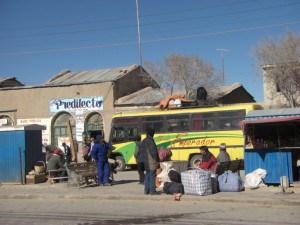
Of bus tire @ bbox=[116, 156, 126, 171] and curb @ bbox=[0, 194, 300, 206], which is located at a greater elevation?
bus tire @ bbox=[116, 156, 126, 171]

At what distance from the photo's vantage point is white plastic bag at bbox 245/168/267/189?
41.2 ft

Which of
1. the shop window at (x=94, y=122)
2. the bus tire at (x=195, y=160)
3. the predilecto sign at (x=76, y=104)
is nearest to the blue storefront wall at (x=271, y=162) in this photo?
the bus tire at (x=195, y=160)

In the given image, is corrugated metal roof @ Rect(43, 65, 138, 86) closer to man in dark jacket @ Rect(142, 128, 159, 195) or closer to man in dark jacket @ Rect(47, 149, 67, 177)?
man in dark jacket @ Rect(47, 149, 67, 177)

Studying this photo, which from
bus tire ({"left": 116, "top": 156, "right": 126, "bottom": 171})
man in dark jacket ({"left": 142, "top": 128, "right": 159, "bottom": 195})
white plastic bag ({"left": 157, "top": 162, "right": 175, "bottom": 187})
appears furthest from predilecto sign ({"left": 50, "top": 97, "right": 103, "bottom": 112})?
man in dark jacket ({"left": 142, "top": 128, "right": 159, "bottom": 195})

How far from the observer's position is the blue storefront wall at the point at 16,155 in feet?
53.1

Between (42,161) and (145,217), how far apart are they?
8636mm

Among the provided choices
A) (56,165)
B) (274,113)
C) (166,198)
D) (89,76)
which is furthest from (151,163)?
(89,76)

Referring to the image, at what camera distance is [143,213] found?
32.4 feet

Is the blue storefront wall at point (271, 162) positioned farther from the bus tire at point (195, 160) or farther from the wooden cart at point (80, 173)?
the bus tire at point (195, 160)

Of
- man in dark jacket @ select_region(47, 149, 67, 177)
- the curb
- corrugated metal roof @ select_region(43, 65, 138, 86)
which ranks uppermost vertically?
corrugated metal roof @ select_region(43, 65, 138, 86)

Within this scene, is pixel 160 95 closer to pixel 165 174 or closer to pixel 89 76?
pixel 89 76

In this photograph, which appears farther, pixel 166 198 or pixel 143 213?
pixel 166 198

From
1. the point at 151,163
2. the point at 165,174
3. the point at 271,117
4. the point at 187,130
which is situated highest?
the point at 271,117

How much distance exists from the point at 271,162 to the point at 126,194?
14.1ft
